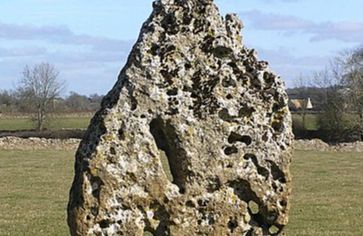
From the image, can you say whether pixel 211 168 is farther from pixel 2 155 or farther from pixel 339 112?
pixel 339 112

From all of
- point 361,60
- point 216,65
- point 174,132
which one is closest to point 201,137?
point 174,132

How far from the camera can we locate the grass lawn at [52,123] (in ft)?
302

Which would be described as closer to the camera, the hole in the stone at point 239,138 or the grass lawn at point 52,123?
the hole in the stone at point 239,138

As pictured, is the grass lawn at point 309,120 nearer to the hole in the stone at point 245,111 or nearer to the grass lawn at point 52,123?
the grass lawn at point 52,123

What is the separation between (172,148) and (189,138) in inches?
8.2

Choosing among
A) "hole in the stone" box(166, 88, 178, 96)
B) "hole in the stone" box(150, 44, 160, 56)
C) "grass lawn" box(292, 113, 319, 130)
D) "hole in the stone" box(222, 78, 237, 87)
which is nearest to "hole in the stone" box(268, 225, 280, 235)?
"hole in the stone" box(222, 78, 237, 87)

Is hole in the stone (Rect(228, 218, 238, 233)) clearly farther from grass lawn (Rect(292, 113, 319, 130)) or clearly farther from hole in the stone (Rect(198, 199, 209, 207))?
grass lawn (Rect(292, 113, 319, 130))

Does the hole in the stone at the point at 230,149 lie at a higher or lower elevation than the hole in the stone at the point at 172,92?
lower

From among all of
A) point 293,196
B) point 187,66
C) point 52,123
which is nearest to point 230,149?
point 187,66

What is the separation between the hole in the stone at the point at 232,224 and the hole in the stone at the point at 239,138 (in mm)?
729

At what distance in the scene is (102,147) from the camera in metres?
7.34

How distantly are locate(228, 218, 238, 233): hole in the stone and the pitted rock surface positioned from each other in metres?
0.01

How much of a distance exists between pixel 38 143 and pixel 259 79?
53.0 metres

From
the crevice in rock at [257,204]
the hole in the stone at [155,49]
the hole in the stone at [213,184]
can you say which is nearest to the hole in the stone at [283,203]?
the crevice in rock at [257,204]
